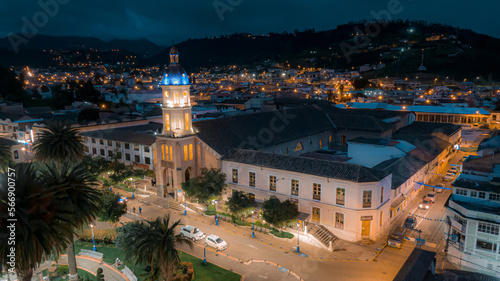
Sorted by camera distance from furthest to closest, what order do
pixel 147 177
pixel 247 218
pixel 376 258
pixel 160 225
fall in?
pixel 147 177 → pixel 247 218 → pixel 376 258 → pixel 160 225

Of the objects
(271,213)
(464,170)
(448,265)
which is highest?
(464,170)

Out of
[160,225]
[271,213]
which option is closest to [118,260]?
[160,225]

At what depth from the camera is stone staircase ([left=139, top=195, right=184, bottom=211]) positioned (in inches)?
1540

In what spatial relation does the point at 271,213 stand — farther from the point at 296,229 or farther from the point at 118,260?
the point at 118,260

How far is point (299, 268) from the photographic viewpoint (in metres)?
26.5

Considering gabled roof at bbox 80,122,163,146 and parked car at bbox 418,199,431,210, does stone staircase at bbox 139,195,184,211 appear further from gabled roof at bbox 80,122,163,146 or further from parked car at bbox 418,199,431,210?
parked car at bbox 418,199,431,210

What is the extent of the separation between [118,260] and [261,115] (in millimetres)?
31562

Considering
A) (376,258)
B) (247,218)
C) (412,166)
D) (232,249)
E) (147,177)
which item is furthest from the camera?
(147,177)

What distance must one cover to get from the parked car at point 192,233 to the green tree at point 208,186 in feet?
14.5

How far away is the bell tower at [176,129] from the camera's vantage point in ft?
128

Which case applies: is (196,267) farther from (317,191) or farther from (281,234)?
(317,191)

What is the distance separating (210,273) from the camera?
25.6 metres

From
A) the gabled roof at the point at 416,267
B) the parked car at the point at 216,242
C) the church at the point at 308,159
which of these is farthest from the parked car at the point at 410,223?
the parked car at the point at 216,242

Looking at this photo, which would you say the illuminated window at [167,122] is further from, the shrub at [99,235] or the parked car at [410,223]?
the parked car at [410,223]
